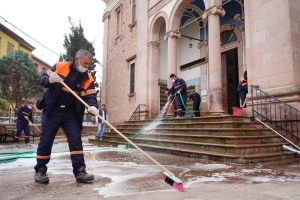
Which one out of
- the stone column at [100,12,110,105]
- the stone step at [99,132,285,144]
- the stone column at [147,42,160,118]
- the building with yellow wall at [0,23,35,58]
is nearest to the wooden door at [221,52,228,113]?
the stone column at [147,42,160,118]

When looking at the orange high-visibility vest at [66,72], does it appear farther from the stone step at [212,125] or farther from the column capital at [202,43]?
the column capital at [202,43]

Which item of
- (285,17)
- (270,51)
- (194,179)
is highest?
(285,17)

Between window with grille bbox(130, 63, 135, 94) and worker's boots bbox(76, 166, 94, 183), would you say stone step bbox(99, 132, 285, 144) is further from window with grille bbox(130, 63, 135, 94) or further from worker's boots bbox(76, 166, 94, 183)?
window with grille bbox(130, 63, 135, 94)

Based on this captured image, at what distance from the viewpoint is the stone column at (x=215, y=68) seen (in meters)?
9.15

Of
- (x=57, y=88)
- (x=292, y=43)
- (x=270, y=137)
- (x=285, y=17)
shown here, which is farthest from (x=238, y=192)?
(x=285, y=17)

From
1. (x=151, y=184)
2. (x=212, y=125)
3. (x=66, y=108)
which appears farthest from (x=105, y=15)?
(x=151, y=184)

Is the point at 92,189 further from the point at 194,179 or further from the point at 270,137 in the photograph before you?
the point at 270,137

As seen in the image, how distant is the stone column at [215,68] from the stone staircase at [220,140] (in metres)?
1.63

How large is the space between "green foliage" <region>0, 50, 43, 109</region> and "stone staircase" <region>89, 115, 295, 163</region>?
14.4 m

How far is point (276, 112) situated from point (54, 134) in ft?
19.9

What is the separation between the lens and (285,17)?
7.11 m

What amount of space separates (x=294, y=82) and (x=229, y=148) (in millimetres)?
3026

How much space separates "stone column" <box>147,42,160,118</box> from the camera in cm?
1359

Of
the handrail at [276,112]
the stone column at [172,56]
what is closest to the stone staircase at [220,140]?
the handrail at [276,112]
